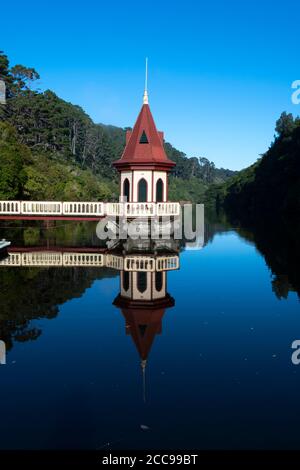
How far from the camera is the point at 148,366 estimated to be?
652 centimetres

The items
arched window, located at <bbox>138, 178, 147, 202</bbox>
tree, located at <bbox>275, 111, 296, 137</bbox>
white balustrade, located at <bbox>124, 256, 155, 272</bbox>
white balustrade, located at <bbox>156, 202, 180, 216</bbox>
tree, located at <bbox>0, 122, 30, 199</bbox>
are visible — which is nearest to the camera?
white balustrade, located at <bbox>124, 256, 155, 272</bbox>

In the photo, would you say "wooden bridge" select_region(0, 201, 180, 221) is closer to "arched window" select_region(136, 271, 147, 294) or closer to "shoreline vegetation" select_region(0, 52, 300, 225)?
"shoreline vegetation" select_region(0, 52, 300, 225)

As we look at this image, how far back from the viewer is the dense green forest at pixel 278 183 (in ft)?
161

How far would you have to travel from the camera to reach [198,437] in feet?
15.3

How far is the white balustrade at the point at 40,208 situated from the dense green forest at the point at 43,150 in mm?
5231

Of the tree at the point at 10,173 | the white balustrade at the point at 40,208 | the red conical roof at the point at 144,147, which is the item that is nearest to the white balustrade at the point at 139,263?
the white balustrade at the point at 40,208

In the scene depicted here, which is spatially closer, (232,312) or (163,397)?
(163,397)

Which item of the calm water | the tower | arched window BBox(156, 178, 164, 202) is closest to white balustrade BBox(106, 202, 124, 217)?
the tower

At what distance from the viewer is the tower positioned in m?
23.8

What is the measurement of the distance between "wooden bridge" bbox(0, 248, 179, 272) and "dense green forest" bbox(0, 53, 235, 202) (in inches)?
423

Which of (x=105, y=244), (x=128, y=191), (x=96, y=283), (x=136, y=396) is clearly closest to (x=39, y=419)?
(x=136, y=396)

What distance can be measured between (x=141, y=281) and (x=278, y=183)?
4716cm

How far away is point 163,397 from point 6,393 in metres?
1.88

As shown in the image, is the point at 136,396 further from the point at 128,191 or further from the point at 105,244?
the point at 128,191
